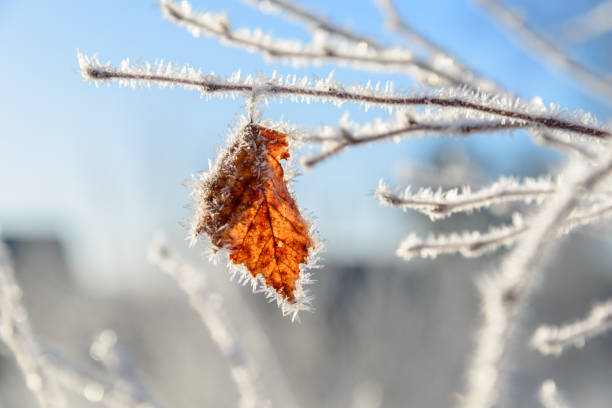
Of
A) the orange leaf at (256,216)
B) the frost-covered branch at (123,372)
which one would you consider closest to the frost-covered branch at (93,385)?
the frost-covered branch at (123,372)

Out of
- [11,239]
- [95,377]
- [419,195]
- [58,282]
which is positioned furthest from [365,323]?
[11,239]

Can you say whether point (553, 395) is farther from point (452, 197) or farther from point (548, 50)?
point (548, 50)

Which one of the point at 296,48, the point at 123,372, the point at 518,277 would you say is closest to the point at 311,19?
the point at 296,48

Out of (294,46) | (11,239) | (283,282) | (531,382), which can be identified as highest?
(11,239)

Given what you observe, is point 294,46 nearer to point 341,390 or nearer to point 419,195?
point 419,195

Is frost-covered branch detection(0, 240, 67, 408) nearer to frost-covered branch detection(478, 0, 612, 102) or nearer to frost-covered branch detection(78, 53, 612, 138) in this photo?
frost-covered branch detection(78, 53, 612, 138)

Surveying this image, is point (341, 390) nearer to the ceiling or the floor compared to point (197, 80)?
nearer to the ceiling

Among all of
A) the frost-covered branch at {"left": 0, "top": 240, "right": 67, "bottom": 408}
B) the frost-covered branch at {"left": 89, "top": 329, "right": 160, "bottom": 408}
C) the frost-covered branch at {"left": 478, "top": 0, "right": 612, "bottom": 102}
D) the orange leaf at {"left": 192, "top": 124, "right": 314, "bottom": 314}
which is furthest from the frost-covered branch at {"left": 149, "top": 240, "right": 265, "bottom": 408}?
the frost-covered branch at {"left": 478, "top": 0, "right": 612, "bottom": 102}

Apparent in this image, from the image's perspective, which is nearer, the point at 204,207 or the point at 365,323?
the point at 204,207
